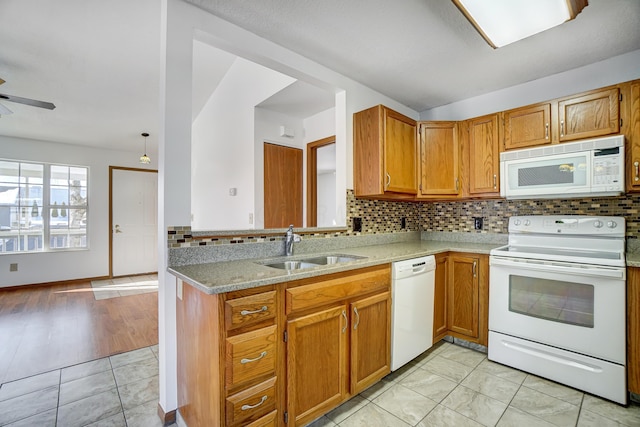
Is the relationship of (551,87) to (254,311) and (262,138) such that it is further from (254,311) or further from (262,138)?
(254,311)

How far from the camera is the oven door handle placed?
5.87 feet

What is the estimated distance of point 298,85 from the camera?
2.76 metres

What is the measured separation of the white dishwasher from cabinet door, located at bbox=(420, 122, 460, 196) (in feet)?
2.86

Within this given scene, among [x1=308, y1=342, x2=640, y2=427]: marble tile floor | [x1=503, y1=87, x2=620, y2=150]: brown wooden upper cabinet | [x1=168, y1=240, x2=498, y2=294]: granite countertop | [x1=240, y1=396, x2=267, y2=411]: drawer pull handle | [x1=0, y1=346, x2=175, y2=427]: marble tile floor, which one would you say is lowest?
[x1=0, y1=346, x2=175, y2=427]: marble tile floor

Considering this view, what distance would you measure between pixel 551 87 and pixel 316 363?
3.04 metres

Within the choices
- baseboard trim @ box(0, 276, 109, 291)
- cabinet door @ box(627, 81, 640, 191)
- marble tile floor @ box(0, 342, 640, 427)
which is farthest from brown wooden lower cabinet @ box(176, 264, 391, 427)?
baseboard trim @ box(0, 276, 109, 291)

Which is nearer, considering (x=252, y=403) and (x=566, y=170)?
(x=252, y=403)

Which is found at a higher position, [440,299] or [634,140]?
[634,140]

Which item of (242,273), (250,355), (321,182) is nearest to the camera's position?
(250,355)

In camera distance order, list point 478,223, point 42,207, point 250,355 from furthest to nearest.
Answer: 1. point 42,207
2. point 478,223
3. point 250,355

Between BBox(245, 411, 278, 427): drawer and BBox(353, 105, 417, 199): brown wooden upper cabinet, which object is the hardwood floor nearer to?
BBox(245, 411, 278, 427): drawer

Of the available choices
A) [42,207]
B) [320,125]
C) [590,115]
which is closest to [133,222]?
[42,207]

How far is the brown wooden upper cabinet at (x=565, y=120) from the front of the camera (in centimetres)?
210

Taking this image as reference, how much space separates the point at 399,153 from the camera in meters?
2.70
